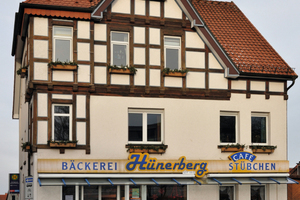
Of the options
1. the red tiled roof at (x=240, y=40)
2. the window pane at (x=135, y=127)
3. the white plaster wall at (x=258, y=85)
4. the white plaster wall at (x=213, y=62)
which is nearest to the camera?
the window pane at (x=135, y=127)

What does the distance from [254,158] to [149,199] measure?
Answer: 437 cm

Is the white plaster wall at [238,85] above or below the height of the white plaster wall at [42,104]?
Answer: above

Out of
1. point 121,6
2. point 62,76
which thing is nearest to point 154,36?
point 121,6

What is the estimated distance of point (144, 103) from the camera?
1861cm

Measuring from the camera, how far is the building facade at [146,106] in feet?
57.3

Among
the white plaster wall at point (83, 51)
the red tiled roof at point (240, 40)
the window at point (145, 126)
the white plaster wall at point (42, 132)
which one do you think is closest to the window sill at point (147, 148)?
the window at point (145, 126)

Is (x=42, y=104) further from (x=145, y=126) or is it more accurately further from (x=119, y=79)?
(x=145, y=126)

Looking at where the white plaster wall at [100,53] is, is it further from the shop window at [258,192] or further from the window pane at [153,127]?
the shop window at [258,192]

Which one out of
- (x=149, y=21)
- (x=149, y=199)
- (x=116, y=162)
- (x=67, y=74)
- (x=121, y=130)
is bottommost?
(x=149, y=199)

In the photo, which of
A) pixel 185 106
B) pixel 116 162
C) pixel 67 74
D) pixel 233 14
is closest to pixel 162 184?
pixel 116 162

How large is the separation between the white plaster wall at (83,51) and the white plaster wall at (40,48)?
1.15 meters

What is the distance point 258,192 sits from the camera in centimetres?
1989

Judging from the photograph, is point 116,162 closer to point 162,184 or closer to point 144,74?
point 162,184

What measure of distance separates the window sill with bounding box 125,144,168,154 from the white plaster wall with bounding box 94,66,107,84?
2513 mm
